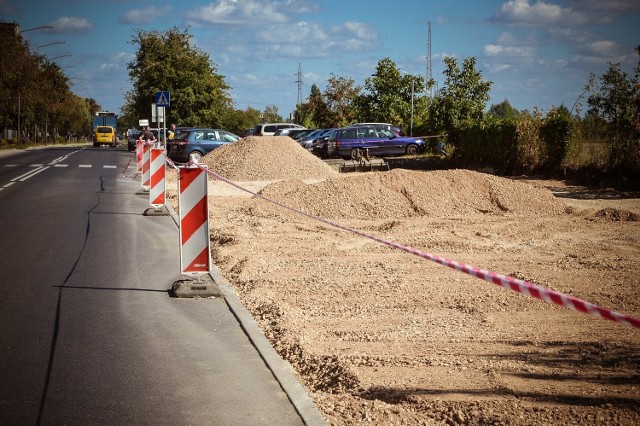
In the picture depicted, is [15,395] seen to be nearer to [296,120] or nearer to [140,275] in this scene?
[140,275]

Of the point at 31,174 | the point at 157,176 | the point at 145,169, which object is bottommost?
the point at 31,174

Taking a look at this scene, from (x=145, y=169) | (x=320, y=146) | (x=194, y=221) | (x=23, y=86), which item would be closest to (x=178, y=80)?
(x=23, y=86)

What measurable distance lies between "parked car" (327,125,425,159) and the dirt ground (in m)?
21.7

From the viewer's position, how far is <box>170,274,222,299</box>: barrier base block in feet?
27.0

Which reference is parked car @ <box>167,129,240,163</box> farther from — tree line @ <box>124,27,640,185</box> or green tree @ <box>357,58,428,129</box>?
green tree @ <box>357,58,428,129</box>

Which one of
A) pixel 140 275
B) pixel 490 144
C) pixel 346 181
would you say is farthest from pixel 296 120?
pixel 140 275

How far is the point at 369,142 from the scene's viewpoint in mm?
39688

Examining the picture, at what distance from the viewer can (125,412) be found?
4828mm

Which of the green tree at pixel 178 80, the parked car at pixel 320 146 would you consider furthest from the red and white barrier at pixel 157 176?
the green tree at pixel 178 80

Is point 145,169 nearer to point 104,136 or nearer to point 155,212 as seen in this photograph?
point 155,212

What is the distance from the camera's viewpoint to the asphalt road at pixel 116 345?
4883 millimetres

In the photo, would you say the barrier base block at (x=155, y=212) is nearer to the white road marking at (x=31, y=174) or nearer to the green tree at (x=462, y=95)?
the white road marking at (x=31, y=174)

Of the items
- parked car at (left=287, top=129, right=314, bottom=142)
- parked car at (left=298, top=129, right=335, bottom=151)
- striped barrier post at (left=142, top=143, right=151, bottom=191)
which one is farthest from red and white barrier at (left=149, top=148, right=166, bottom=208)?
parked car at (left=287, top=129, right=314, bottom=142)

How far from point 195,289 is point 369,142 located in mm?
32003
